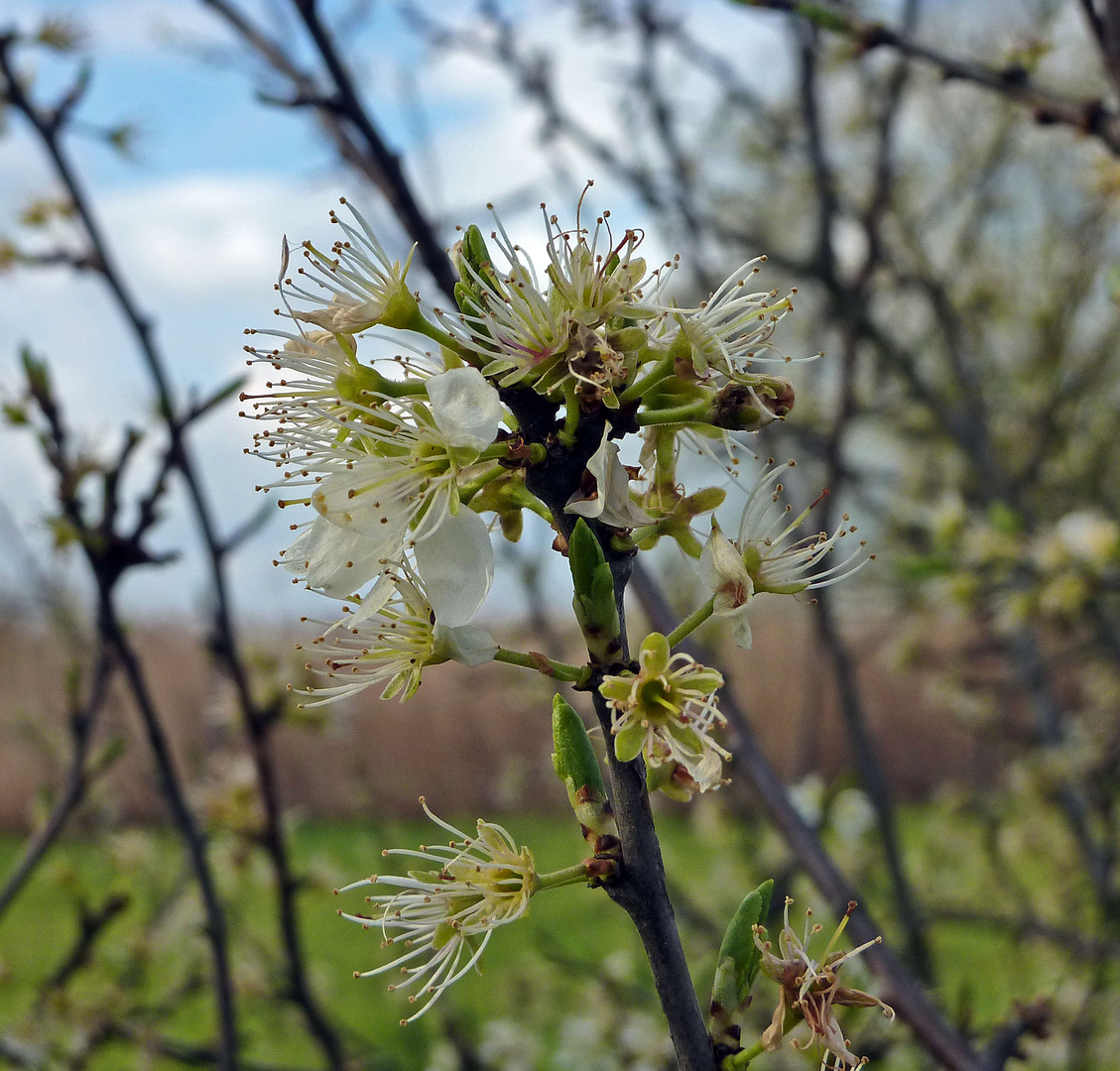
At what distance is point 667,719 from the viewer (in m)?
0.71

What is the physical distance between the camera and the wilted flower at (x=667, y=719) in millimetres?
674

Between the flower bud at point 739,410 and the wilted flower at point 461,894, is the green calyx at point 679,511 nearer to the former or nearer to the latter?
the flower bud at point 739,410

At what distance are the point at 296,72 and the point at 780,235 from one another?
590cm

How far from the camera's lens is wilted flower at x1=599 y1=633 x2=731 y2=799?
67cm

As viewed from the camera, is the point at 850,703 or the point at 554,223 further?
the point at 850,703

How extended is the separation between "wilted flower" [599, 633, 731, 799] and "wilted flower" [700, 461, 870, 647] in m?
0.05

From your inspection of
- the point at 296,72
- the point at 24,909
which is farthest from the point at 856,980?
the point at 24,909

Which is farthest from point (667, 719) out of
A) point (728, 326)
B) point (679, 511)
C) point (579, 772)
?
point (728, 326)

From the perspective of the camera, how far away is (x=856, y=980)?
1.42 meters

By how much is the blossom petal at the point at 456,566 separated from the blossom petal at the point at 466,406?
0.06m

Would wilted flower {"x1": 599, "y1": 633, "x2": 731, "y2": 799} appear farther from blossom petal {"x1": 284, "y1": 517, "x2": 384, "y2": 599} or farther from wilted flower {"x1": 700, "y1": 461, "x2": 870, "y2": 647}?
blossom petal {"x1": 284, "y1": 517, "x2": 384, "y2": 599}

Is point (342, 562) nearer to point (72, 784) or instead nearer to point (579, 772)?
point (579, 772)

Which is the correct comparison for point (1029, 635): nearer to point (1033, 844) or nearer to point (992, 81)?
point (1033, 844)

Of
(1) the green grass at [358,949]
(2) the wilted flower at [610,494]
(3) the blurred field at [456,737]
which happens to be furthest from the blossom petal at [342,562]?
(3) the blurred field at [456,737]
